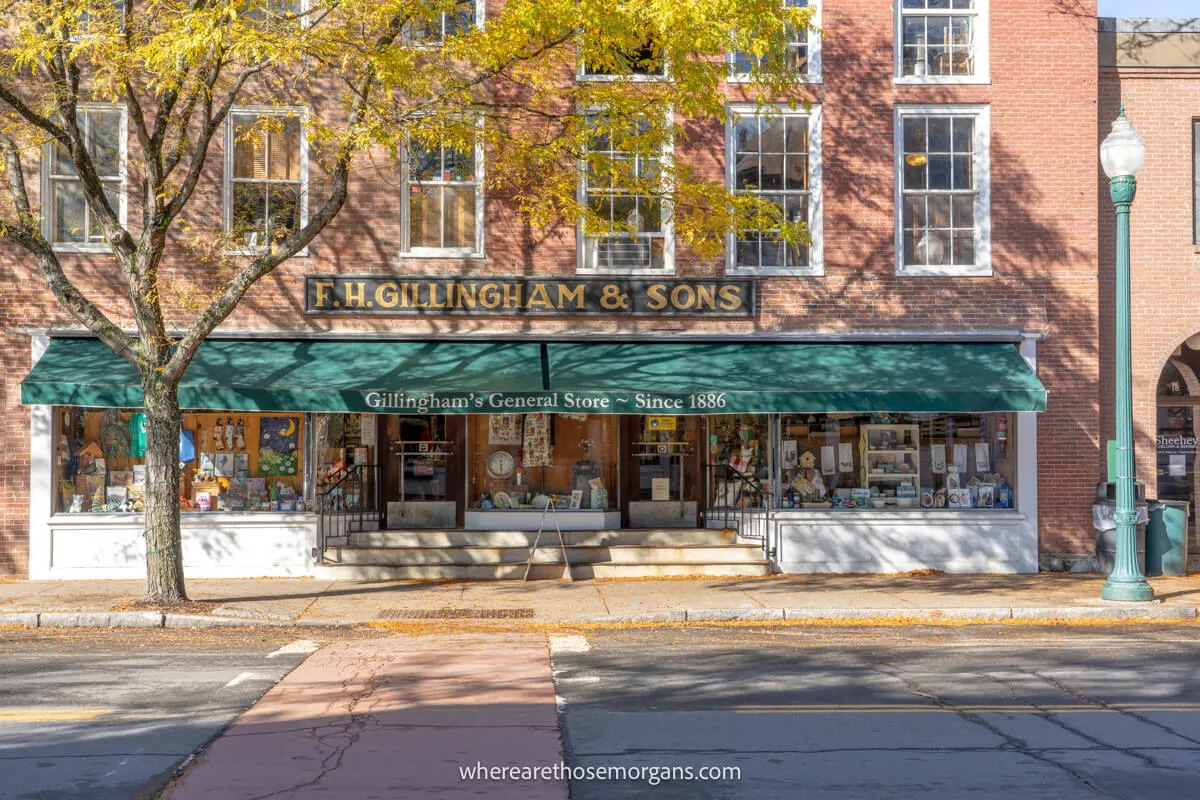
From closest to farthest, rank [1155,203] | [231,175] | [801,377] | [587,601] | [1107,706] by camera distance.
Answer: [1107,706] < [587,601] < [801,377] < [231,175] < [1155,203]

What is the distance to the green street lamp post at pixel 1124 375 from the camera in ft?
43.3

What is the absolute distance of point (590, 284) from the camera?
1595 cm

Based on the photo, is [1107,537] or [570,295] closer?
[1107,537]

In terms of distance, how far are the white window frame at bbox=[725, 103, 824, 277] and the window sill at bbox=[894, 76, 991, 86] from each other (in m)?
1.28

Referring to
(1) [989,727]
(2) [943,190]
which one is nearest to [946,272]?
(2) [943,190]

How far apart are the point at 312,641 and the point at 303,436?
519 cm

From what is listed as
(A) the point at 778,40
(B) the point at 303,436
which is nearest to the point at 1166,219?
(A) the point at 778,40

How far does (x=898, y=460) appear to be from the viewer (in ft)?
53.8

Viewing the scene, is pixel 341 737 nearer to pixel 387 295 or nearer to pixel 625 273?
pixel 387 295

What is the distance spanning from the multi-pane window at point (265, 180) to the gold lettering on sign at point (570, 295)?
365cm

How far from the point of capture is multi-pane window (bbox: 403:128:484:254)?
16.0 m

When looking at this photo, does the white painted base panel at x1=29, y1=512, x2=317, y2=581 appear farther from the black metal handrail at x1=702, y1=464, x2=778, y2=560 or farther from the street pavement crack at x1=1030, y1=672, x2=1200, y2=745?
the street pavement crack at x1=1030, y1=672, x2=1200, y2=745

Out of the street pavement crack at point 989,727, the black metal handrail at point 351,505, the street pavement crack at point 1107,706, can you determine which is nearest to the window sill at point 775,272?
the black metal handrail at point 351,505

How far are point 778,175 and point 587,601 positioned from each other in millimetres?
6718
